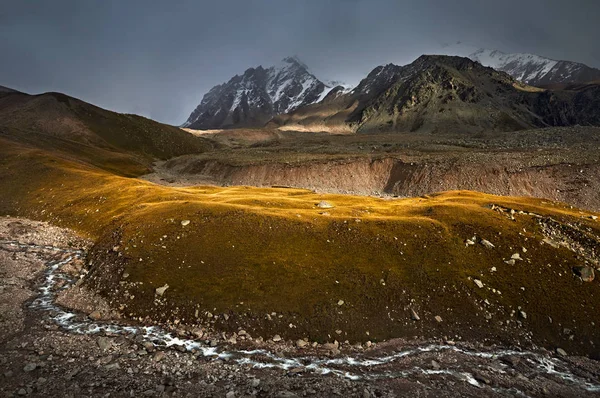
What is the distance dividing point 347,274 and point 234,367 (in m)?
13.8

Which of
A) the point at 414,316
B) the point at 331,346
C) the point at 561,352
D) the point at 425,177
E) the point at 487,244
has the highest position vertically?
the point at 425,177

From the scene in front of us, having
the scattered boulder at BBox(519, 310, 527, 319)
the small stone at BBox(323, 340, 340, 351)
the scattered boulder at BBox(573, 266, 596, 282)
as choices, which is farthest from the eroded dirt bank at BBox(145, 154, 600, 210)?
the small stone at BBox(323, 340, 340, 351)

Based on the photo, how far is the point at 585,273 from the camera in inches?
1249

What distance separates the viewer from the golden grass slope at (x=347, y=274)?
26922mm

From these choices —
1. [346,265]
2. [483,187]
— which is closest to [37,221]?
[346,265]

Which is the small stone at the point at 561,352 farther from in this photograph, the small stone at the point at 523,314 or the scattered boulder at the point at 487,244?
the scattered boulder at the point at 487,244

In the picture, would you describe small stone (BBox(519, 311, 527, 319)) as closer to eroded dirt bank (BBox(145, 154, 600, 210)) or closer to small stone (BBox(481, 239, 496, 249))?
small stone (BBox(481, 239, 496, 249))

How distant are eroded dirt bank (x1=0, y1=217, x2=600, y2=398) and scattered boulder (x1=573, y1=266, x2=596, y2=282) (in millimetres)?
10045

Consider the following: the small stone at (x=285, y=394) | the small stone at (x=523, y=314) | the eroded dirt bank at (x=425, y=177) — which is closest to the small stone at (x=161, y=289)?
the small stone at (x=285, y=394)

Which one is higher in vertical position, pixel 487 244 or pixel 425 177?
pixel 425 177

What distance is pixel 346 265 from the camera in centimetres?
3266

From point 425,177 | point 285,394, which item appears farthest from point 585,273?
point 425,177

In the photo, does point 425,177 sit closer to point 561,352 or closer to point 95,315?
point 561,352

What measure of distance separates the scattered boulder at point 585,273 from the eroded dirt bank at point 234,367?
1005 centimetres
